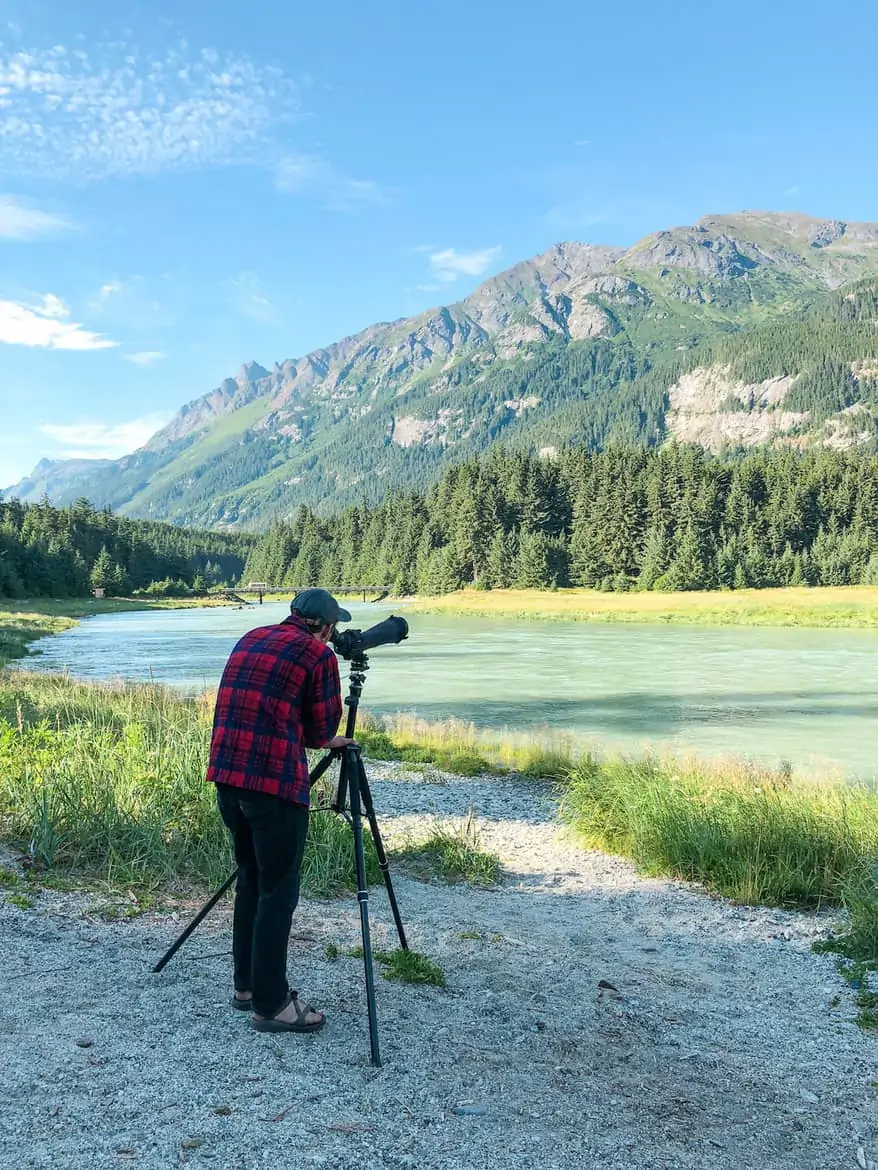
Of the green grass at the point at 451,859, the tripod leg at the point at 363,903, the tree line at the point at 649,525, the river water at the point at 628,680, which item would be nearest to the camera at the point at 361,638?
the tripod leg at the point at 363,903

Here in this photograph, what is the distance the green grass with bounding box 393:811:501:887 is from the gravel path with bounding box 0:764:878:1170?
191 centimetres

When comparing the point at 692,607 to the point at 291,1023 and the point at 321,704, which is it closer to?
the point at 291,1023

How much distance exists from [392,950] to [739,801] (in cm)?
683

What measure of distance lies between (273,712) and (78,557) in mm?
132115

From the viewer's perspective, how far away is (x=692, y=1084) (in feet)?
16.4

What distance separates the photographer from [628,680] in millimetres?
36344

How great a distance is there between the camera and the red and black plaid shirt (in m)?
4.94

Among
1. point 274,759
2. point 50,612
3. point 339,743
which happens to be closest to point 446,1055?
point 339,743

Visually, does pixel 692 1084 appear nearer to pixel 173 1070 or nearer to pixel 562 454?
pixel 173 1070

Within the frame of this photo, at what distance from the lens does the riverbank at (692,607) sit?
6919 centimetres

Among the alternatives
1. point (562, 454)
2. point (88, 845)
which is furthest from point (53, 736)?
point (562, 454)

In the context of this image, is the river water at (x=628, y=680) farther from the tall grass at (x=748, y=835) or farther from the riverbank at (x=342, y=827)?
the riverbank at (x=342, y=827)

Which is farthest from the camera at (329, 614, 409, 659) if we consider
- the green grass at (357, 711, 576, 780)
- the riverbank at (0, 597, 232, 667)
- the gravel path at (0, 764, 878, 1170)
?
the riverbank at (0, 597, 232, 667)

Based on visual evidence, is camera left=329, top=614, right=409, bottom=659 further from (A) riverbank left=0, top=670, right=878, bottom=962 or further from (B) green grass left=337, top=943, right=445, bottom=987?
(A) riverbank left=0, top=670, right=878, bottom=962
